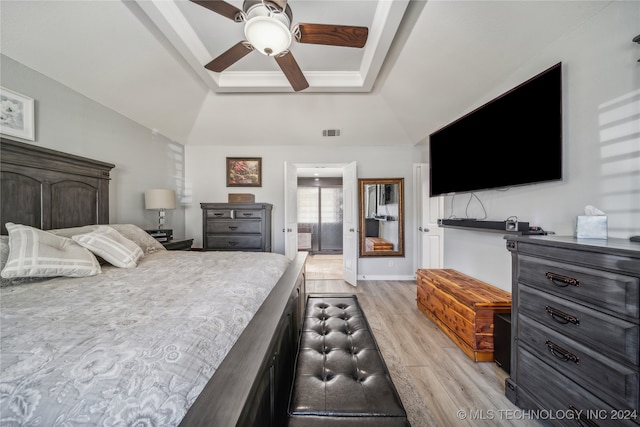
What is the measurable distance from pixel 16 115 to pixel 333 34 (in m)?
2.61

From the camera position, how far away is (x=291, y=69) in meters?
2.13

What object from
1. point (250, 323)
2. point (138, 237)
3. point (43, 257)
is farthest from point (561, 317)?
point (138, 237)

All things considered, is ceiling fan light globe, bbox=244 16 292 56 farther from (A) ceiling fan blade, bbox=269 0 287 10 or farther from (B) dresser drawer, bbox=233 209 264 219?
(B) dresser drawer, bbox=233 209 264 219

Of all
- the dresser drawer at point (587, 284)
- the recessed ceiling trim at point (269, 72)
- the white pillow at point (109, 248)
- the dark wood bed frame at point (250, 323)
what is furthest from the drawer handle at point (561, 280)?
the white pillow at point (109, 248)

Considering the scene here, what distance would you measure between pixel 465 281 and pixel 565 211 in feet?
3.68

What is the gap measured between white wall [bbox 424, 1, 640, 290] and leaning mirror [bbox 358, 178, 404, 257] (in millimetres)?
2410

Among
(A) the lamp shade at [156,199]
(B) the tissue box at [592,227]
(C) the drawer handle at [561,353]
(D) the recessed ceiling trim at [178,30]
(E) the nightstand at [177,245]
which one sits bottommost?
(C) the drawer handle at [561,353]

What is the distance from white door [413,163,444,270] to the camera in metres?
4.21

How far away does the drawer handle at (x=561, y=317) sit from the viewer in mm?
1128

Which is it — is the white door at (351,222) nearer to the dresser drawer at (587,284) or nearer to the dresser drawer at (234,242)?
the dresser drawer at (234,242)

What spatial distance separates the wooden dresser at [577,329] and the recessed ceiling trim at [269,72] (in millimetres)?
2079

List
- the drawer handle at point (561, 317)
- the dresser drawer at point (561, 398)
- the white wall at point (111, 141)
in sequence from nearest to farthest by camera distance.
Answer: the dresser drawer at point (561, 398) < the drawer handle at point (561, 317) < the white wall at point (111, 141)

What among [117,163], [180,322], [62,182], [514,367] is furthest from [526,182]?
[117,163]

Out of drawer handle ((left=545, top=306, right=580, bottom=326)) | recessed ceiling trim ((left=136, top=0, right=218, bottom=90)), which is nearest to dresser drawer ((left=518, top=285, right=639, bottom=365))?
drawer handle ((left=545, top=306, right=580, bottom=326))
